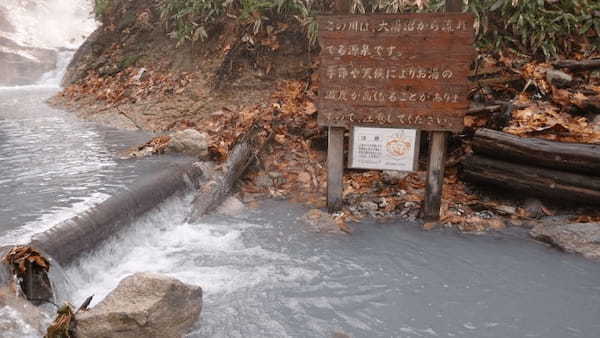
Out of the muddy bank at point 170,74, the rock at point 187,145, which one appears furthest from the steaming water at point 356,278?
the muddy bank at point 170,74

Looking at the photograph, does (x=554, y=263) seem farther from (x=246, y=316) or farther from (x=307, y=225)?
(x=246, y=316)

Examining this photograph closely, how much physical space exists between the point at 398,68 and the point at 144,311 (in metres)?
3.54

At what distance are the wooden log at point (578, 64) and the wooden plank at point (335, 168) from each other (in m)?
4.24

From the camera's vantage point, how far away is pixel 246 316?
11.2 ft

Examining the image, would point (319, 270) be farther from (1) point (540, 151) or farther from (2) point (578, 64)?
(2) point (578, 64)

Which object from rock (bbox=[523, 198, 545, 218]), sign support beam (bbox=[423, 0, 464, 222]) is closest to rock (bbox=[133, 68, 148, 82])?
sign support beam (bbox=[423, 0, 464, 222])

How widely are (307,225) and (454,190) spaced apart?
217cm

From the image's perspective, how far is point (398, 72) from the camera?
4.68m

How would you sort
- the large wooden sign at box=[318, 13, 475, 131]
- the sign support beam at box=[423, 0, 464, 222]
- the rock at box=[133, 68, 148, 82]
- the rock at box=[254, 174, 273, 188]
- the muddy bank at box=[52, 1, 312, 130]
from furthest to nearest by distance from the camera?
the rock at box=[133, 68, 148, 82]
the muddy bank at box=[52, 1, 312, 130]
the rock at box=[254, 174, 273, 188]
the sign support beam at box=[423, 0, 464, 222]
the large wooden sign at box=[318, 13, 475, 131]

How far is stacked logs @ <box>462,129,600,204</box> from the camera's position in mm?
4773

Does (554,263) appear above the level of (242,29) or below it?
below

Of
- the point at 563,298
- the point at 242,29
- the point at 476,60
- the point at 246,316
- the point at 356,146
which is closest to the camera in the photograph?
the point at 246,316

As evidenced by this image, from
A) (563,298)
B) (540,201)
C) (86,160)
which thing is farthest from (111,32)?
(563,298)

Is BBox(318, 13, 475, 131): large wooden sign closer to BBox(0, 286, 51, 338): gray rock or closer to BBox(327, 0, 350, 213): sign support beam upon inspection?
BBox(327, 0, 350, 213): sign support beam
